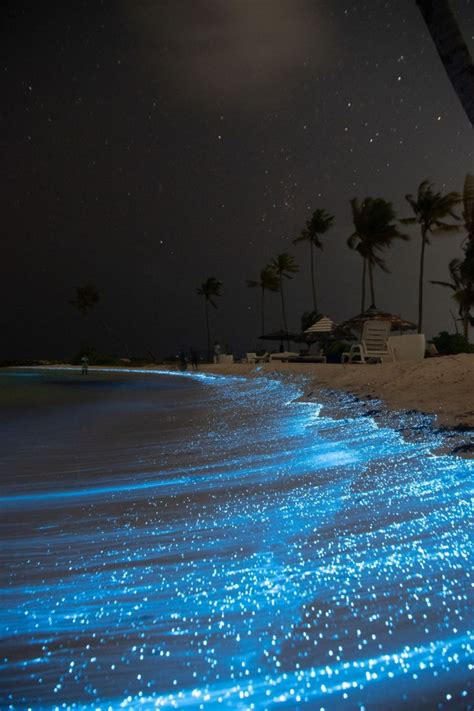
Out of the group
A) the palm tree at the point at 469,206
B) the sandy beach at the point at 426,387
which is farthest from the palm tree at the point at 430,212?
the sandy beach at the point at 426,387

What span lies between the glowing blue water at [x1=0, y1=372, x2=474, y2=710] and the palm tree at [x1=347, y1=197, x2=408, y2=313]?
35.8m

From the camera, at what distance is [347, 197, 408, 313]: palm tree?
37969 millimetres

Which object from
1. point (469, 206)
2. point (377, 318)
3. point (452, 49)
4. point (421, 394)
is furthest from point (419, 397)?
point (469, 206)

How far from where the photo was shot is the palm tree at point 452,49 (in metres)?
4.41

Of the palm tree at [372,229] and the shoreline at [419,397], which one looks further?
the palm tree at [372,229]

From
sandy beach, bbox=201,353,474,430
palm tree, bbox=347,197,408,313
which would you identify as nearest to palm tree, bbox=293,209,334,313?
palm tree, bbox=347,197,408,313

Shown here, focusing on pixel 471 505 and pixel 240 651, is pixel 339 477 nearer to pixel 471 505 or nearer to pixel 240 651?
pixel 471 505

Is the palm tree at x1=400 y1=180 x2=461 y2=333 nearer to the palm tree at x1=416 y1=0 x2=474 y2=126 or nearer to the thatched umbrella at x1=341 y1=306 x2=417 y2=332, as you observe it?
the thatched umbrella at x1=341 y1=306 x2=417 y2=332

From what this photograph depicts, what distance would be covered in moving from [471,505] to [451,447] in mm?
1112

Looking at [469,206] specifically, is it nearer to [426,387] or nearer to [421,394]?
[426,387]

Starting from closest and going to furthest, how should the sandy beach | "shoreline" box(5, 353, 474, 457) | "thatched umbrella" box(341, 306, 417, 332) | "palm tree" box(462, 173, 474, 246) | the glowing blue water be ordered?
the glowing blue water < "shoreline" box(5, 353, 474, 457) < the sandy beach < "thatched umbrella" box(341, 306, 417, 332) < "palm tree" box(462, 173, 474, 246)

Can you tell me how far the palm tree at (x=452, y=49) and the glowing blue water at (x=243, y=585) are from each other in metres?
3.06

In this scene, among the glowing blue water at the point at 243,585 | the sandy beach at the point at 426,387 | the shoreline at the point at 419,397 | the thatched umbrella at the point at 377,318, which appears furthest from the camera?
the thatched umbrella at the point at 377,318

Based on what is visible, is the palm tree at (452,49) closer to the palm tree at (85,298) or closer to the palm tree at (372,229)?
the palm tree at (372,229)
